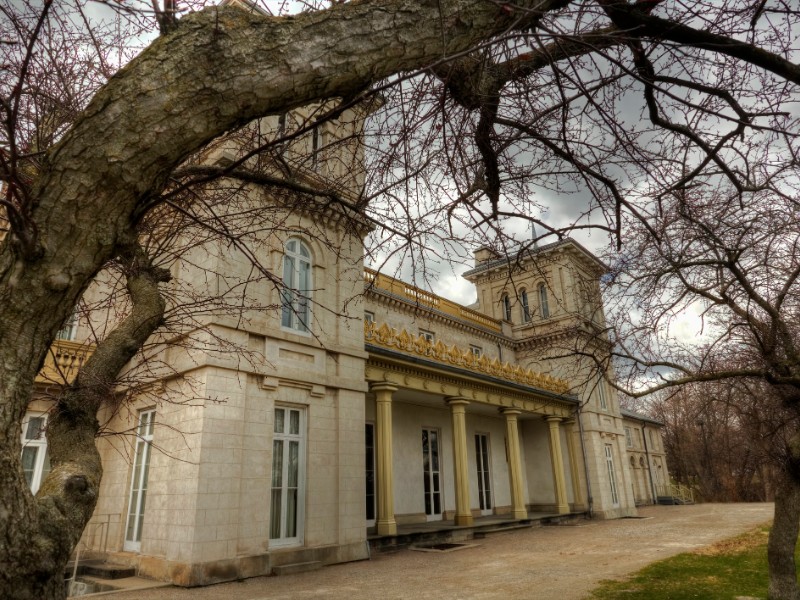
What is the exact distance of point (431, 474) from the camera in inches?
715

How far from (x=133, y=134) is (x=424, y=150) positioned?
10.4 feet

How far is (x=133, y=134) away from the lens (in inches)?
82.8

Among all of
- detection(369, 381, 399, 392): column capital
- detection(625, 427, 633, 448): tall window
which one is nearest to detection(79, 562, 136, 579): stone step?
detection(369, 381, 399, 392): column capital

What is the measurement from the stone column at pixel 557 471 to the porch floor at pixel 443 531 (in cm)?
64

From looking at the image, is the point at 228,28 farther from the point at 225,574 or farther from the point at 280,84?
the point at 225,574

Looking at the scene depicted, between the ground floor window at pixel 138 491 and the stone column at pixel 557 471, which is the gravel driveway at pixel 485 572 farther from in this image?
the stone column at pixel 557 471

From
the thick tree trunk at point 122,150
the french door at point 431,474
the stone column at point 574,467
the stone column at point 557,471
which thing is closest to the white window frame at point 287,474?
the french door at point 431,474

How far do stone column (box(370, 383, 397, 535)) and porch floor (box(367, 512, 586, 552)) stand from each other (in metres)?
0.31

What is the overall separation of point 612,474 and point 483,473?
22.4ft

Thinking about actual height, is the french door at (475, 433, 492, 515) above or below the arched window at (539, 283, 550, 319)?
below

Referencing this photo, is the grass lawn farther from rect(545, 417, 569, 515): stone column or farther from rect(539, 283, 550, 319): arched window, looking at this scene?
rect(539, 283, 550, 319): arched window

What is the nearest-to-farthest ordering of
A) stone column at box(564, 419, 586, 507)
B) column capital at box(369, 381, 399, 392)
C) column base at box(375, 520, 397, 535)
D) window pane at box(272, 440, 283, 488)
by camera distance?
window pane at box(272, 440, 283, 488), column base at box(375, 520, 397, 535), column capital at box(369, 381, 399, 392), stone column at box(564, 419, 586, 507)

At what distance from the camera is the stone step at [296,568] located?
31.4 feet

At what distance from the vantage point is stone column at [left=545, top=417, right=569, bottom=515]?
20430 mm
